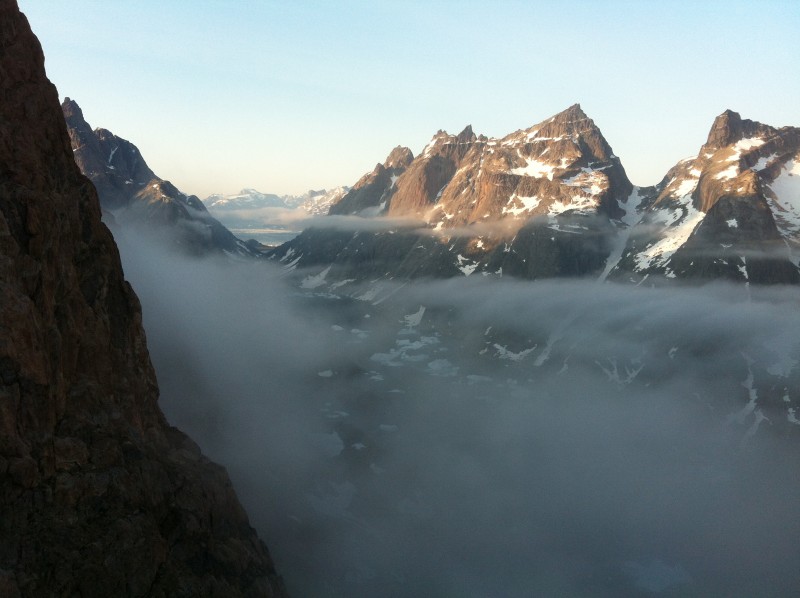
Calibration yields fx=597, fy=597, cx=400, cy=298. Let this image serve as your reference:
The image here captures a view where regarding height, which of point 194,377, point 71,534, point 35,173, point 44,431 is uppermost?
point 35,173

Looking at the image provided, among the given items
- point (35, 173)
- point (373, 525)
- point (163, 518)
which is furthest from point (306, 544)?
point (35, 173)

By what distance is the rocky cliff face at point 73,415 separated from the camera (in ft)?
169

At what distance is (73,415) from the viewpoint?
59.3m

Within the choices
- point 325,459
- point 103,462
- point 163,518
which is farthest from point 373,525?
point 103,462

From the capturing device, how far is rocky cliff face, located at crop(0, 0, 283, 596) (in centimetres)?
5147

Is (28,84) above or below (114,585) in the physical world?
above

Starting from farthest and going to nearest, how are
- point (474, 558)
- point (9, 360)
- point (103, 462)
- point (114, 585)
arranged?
point (474, 558)
point (103, 462)
point (114, 585)
point (9, 360)

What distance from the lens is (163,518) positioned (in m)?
65.6

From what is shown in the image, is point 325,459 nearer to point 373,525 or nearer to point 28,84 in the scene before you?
point 373,525

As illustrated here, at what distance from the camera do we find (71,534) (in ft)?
177

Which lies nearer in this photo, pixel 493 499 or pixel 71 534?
pixel 71 534

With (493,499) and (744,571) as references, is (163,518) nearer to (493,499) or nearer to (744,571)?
(493,499)

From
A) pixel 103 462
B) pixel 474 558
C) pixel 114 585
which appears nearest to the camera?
pixel 114 585

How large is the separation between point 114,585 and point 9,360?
Answer: 2297 cm
